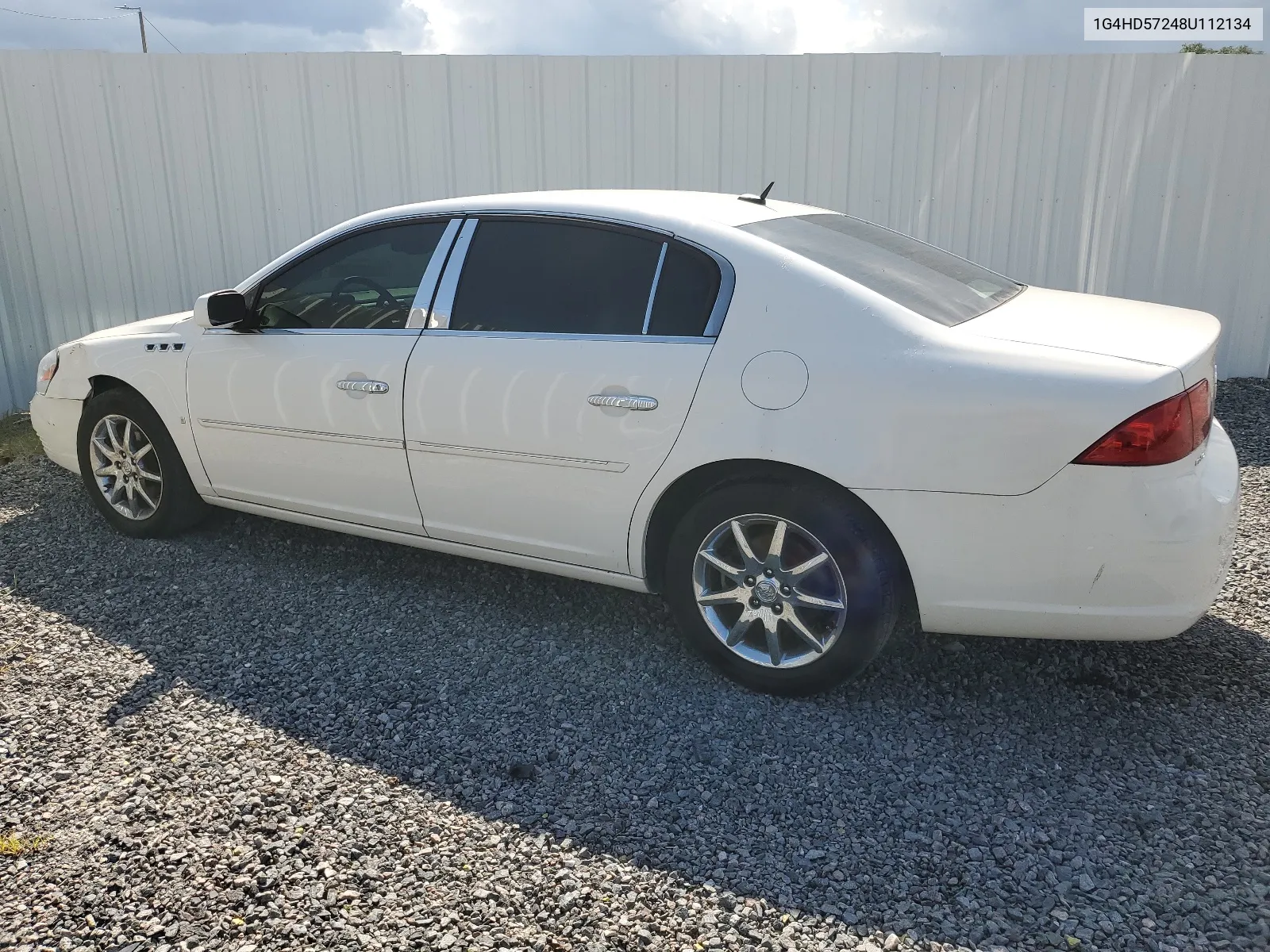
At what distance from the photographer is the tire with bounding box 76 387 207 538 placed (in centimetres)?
462

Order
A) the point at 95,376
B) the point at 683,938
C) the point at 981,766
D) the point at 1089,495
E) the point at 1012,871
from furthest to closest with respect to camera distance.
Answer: the point at 95,376, the point at 981,766, the point at 1089,495, the point at 1012,871, the point at 683,938

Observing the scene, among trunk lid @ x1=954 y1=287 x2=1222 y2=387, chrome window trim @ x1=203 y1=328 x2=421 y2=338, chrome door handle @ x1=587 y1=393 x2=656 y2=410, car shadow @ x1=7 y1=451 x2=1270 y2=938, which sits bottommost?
car shadow @ x1=7 y1=451 x2=1270 y2=938

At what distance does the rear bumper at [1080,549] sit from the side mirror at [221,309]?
281 centimetres

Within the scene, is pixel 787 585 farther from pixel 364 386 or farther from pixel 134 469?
pixel 134 469

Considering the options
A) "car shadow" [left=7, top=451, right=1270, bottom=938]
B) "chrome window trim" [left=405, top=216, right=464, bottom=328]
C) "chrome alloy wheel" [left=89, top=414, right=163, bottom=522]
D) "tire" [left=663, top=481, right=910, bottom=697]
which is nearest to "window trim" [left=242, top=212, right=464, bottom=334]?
"chrome window trim" [left=405, top=216, right=464, bottom=328]

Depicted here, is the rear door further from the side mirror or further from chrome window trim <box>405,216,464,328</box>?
the side mirror

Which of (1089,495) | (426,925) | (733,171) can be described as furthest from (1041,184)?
(426,925)

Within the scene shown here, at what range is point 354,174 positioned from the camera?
7578 mm

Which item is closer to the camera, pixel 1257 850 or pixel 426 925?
pixel 426 925

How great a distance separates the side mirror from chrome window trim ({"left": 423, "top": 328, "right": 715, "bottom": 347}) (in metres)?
1.01

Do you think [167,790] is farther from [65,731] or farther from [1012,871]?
[1012,871]

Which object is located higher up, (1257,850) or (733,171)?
(733,171)

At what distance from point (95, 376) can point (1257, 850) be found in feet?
16.3

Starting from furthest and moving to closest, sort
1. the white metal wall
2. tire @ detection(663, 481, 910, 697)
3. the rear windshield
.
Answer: the white metal wall → the rear windshield → tire @ detection(663, 481, 910, 697)
